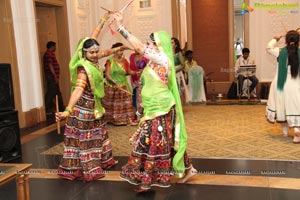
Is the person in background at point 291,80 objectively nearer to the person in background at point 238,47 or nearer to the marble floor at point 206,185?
the marble floor at point 206,185

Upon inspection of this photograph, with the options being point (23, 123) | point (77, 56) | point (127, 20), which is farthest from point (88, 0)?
point (77, 56)

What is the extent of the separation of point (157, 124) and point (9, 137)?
2219 mm

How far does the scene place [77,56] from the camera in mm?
3520

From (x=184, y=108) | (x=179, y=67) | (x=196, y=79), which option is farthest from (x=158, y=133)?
(x=196, y=79)

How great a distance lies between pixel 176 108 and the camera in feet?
10.3

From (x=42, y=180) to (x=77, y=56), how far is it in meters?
1.33

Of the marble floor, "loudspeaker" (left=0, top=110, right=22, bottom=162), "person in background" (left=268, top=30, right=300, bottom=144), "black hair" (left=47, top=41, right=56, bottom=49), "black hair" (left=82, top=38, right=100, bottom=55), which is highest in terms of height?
"black hair" (left=47, top=41, right=56, bottom=49)

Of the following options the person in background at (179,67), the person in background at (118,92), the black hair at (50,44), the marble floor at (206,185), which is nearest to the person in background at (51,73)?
the black hair at (50,44)

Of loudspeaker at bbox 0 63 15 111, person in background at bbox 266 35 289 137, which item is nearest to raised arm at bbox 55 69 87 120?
loudspeaker at bbox 0 63 15 111

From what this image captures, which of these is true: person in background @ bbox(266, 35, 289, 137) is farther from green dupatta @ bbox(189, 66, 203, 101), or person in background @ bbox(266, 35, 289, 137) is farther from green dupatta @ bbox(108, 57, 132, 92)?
green dupatta @ bbox(189, 66, 203, 101)

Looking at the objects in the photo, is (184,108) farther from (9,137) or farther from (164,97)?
(164,97)

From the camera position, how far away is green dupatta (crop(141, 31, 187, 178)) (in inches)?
119

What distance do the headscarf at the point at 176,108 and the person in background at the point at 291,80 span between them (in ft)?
6.67

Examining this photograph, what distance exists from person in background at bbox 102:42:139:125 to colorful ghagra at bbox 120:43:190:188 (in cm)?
292
